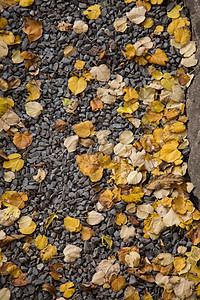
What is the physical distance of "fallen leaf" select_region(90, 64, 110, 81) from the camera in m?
1.51

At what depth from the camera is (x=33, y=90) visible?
5.01 ft

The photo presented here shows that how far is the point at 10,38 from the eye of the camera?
1527mm

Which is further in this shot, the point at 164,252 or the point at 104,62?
the point at 104,62

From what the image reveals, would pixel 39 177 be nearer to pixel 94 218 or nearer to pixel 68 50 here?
pixel 94 218

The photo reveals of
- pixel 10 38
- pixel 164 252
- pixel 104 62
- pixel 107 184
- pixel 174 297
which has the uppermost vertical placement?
pixel 10 38

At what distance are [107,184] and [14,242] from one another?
0.52 meters

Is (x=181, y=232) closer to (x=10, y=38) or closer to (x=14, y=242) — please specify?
(x=14, y=242)

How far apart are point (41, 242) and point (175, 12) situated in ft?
4.27

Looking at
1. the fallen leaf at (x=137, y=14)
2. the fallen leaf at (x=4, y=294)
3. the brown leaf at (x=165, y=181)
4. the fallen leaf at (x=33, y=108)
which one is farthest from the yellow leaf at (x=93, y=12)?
the fallen leaf at (x=4, y=294)

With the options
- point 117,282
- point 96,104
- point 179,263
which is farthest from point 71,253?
point 96,104

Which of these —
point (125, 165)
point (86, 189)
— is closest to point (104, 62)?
point (125, 165)

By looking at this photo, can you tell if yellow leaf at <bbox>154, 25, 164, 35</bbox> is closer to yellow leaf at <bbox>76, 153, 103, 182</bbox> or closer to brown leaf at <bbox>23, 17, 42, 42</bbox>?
brown leaf at <bbox>23, 17, 42, 42</bbox>

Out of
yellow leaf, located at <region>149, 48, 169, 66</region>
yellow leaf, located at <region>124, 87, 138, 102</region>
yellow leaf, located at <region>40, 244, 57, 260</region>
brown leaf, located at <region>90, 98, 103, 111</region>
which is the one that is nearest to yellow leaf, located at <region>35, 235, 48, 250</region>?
yellow leaf, located at <region>40, 244, 57, 260</region>

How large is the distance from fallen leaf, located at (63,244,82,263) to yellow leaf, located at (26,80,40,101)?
75cm
